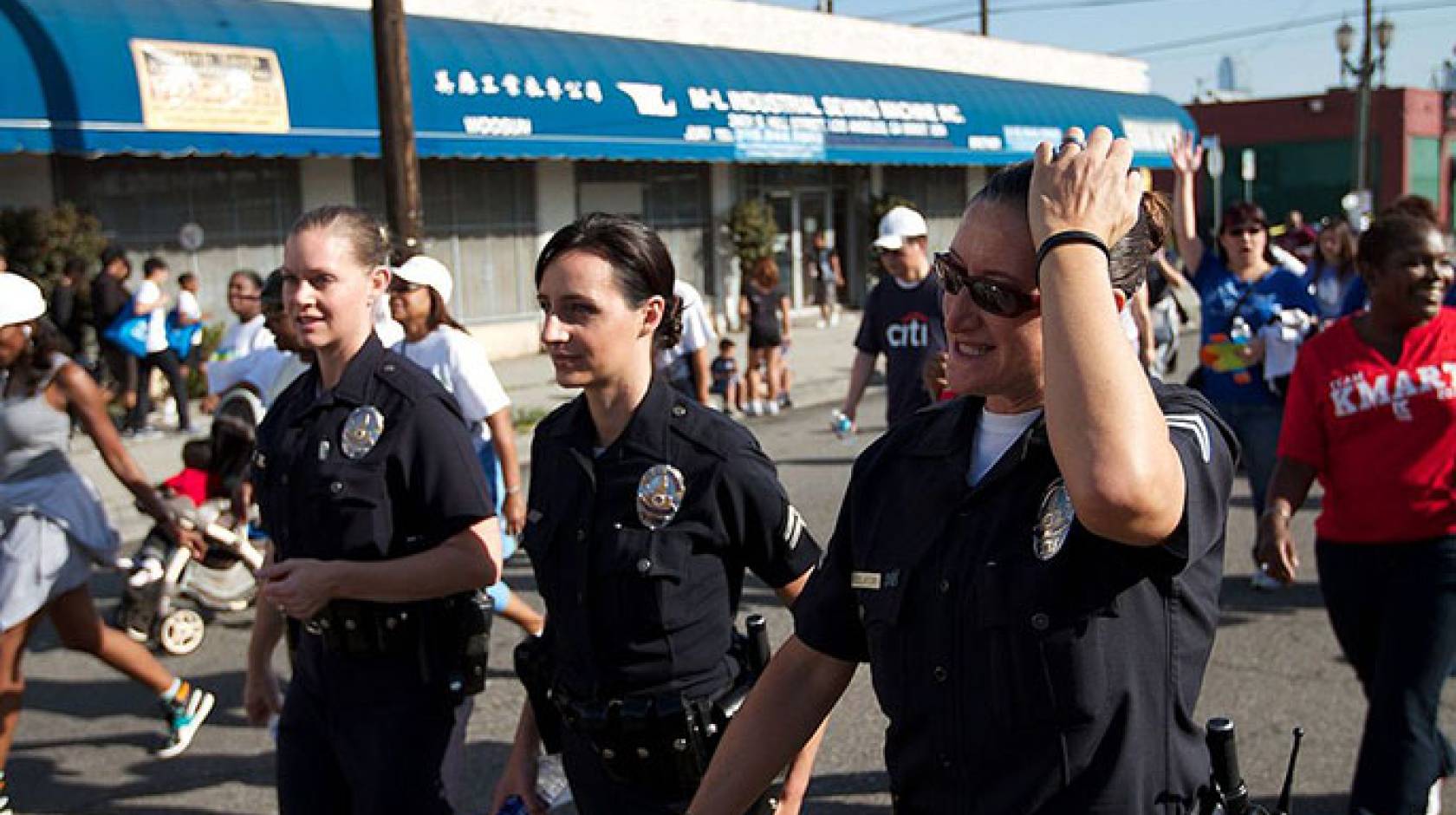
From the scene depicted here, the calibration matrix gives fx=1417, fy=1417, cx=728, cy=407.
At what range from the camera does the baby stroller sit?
6770mm

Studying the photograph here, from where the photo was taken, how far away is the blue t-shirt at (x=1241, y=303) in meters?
7.02

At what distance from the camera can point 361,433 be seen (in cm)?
332

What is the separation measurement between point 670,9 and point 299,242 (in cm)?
1985

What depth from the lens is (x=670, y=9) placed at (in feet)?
→ 73.4

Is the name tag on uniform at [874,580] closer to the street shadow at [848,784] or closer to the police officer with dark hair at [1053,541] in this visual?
the police officer with dark hair at [1053,541]

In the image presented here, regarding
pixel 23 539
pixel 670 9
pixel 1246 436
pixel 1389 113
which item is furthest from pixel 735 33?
pixel 1389 113

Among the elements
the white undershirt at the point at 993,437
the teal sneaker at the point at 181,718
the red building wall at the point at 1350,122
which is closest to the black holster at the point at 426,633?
the white undershirt at the point at 993,437

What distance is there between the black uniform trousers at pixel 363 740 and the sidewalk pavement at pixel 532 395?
539 cm

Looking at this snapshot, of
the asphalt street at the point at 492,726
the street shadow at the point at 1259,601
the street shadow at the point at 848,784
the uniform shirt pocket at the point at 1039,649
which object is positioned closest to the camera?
the uniform shirt pocket at the point at 1039,649

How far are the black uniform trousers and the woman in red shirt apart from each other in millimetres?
2371

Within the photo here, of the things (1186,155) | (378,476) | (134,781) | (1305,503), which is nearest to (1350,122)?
(1305,503)

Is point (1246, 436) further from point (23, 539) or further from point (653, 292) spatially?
point (23, 539)

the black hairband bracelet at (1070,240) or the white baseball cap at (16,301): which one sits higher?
the black hairband bracelet at (1070,240)

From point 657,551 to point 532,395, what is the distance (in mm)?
13272
